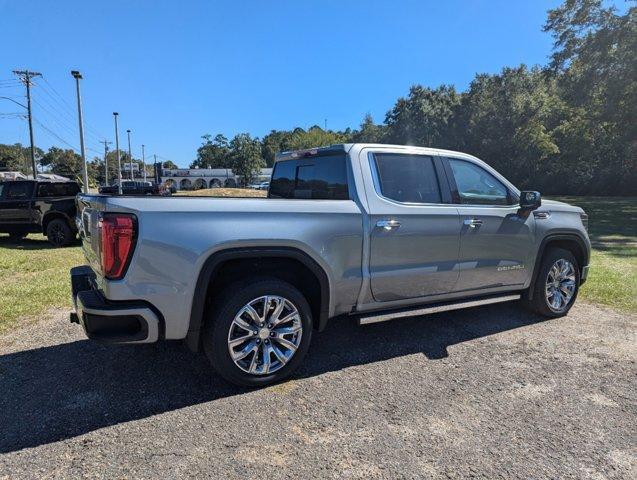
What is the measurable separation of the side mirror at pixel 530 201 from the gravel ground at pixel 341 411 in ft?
4.41

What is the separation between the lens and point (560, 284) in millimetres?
5223

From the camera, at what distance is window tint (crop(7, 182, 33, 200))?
11.2 metres

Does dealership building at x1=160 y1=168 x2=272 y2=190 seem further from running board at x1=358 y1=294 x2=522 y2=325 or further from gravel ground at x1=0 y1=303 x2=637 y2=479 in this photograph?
gravel ground at x1=0 y1=303 x2=637 y2=479

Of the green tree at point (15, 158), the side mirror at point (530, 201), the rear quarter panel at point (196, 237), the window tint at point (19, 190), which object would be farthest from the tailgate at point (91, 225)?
the green tree at point (15, 158)

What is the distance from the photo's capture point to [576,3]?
2061cm

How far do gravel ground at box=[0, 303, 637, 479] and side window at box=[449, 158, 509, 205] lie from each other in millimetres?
1403

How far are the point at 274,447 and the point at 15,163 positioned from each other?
128m

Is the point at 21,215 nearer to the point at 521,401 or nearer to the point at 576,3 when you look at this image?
the point at 521,401

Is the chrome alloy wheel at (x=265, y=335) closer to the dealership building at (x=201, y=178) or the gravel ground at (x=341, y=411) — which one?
the gravel ground at (x=341, y=411)

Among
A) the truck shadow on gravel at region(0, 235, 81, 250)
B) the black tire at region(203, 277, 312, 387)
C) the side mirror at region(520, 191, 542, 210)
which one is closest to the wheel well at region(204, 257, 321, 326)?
the black tire at region(203, 277, 312, 387)

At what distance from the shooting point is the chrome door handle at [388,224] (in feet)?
12.4

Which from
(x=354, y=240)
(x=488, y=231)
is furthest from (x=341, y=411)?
(x=488, y=231)

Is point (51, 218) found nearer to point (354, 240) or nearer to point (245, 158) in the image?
point (354, 240)

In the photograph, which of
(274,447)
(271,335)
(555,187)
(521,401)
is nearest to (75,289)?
(271,335)
